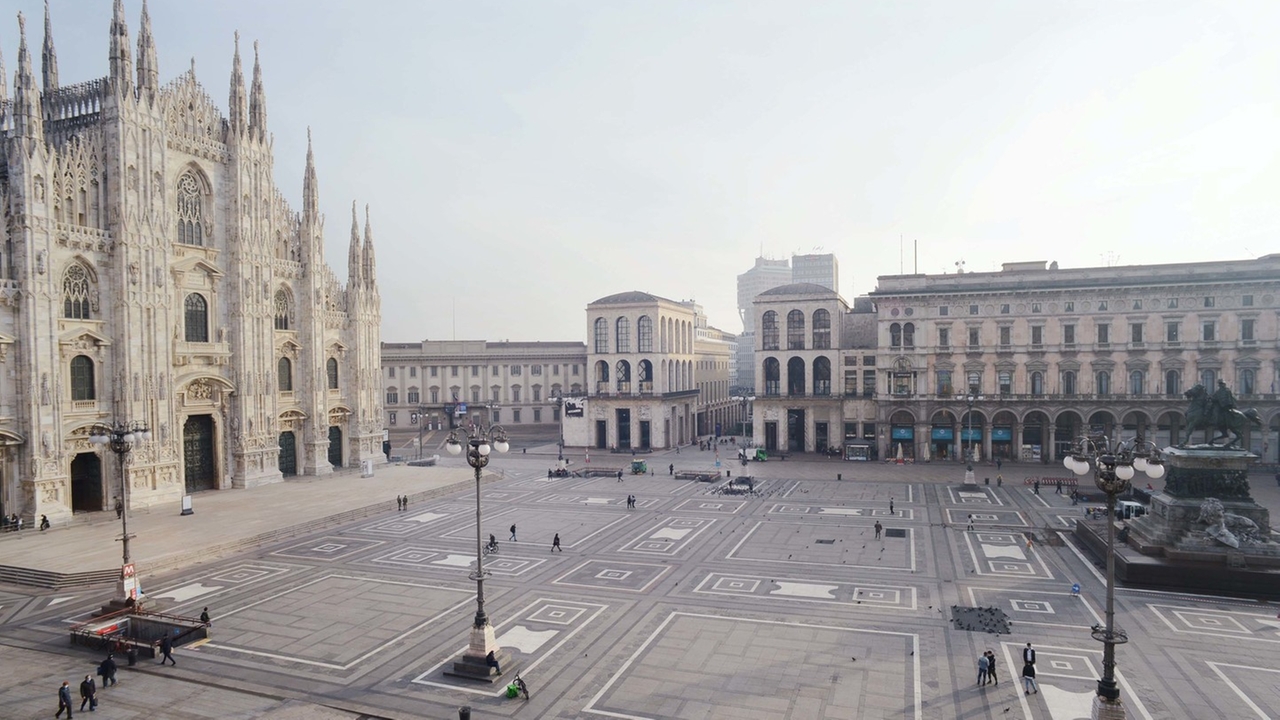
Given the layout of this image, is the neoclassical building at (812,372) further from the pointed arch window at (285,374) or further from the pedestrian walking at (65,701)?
the pedestrian walking at (65,701)

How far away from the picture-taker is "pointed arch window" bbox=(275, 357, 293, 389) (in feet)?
188

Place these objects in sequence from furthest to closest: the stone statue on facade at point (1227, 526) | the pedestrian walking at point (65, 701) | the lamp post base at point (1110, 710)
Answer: the stone statue on facade at point (1227, 526)
the pedestrian walking at point (65, 701)
the lamp post base at point (1110, 710)

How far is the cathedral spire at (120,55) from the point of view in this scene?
44.2m

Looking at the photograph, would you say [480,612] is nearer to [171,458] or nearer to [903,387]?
[171,458]

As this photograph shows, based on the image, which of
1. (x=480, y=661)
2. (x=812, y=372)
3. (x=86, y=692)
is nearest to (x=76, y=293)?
(x=86, y=692)

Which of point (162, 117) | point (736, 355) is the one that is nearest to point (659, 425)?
point (162, 117)

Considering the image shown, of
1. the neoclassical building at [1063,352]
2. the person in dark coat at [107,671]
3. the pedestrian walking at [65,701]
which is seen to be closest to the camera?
the pedestrian walking at [65,701]

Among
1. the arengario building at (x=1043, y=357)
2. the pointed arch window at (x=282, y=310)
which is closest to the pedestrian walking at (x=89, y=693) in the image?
the pointed arch window at (x=282, y=310)

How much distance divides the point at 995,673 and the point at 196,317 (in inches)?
1989

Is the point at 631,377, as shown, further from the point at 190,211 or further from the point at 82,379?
the point at 82,379

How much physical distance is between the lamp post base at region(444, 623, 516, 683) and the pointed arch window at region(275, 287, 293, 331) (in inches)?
1729

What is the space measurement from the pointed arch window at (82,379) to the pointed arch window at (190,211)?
10.4 meters

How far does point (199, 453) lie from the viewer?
166ft

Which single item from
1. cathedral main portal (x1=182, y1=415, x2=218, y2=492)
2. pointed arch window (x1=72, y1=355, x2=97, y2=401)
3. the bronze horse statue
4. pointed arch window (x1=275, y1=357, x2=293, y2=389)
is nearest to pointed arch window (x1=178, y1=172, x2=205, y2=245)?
pointed arch window (x1=72, y1=355, x2=97, y2=401)
